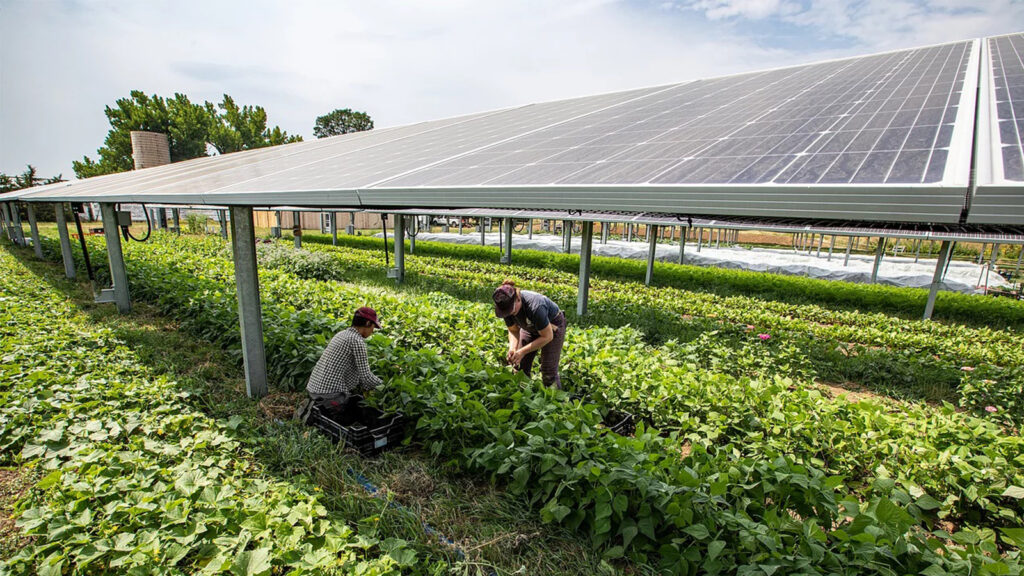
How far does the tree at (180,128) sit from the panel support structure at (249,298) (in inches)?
1778

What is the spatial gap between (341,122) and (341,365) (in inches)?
3217

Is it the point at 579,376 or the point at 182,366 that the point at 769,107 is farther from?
the point at 182,366

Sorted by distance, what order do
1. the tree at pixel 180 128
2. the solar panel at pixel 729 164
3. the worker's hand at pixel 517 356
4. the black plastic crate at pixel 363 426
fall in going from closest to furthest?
the solar panel at pixel 729 164 < the black plastic crate at pixel 363 426 < the worker's hand at pixel 517 356 < the tree at pixel 180 128

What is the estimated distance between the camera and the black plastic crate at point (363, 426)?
3.69 m

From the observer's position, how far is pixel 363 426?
3.74m

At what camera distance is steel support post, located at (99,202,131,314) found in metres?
7.26

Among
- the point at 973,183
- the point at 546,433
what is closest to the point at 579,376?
the point at 546,433

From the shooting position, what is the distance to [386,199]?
2.89m

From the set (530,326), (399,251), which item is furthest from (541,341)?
(399,251)

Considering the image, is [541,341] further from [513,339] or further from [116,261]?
[116,261]

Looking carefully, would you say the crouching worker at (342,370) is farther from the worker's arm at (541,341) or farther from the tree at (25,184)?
the tree at (25,184)

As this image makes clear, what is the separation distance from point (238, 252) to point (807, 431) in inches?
219

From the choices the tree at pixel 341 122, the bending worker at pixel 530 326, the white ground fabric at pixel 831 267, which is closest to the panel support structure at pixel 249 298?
the bending worker at pixel 530 326

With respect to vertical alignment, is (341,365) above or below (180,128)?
below
